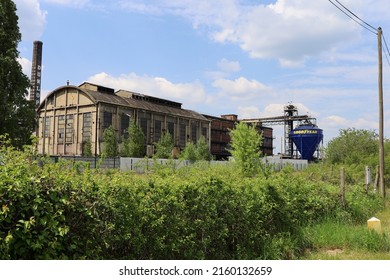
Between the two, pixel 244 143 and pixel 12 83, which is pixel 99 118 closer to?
pixel 12 83

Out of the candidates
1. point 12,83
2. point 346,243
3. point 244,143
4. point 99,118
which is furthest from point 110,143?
point 346,243

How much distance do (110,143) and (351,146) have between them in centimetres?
3508

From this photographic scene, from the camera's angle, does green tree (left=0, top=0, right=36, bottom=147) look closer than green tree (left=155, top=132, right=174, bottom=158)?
Yes

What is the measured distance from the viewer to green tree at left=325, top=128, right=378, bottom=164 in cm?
3556

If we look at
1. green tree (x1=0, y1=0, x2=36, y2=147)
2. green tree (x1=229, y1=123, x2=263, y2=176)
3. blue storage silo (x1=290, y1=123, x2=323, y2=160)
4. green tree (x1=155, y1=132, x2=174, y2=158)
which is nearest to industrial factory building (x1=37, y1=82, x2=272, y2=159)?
green tree (x1=155, y1=132, x2=174, y2=158)

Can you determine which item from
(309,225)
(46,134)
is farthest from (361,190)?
(46,134)

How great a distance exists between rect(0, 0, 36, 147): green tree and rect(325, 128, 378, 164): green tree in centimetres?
2635

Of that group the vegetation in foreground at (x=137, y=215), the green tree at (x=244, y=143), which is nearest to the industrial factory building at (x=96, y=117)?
the green tree at (x=244, y=143)

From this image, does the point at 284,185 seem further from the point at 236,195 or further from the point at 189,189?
the point at 189,189

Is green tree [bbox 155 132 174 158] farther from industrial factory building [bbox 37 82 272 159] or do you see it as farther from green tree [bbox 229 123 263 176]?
green tree [bbox 229 123 263 176]

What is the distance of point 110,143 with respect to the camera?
59.4 meters

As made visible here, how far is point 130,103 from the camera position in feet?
225

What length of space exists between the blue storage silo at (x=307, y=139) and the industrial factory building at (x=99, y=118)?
2062 cm

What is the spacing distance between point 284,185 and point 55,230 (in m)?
7.11
